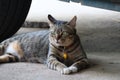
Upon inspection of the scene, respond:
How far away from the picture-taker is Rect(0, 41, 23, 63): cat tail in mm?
3263

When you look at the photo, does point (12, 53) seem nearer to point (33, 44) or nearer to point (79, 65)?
point (33, 44)

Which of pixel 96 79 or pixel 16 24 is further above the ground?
pixel 16 24

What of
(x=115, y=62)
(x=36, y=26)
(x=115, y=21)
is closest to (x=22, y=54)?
(x=115, y=62)

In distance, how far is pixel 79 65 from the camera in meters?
3.01

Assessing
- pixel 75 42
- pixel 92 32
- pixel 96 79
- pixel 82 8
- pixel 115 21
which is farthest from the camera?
pixel 82 8

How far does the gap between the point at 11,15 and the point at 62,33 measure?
21.4 inches

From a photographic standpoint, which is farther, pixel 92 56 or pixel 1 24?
pixel 92 56

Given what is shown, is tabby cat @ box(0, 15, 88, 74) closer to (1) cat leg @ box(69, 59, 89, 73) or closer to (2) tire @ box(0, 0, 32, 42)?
(1) cat leg @ box(69, 59, 89, 73)

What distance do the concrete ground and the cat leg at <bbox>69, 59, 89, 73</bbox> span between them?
4cm

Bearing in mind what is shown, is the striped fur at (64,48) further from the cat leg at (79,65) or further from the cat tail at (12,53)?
the cat tail at (12,53)

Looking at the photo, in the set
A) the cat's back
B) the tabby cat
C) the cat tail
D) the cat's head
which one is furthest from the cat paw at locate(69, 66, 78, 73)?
the cat tail

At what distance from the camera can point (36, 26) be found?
15.4 feet

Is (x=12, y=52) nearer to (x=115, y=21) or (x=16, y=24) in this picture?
(x=16, y=24)

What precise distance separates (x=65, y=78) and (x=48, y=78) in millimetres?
138
